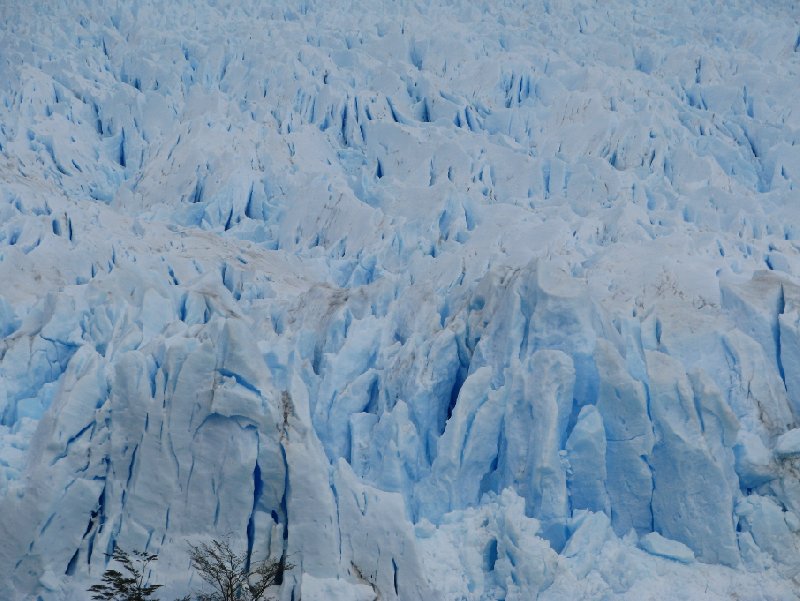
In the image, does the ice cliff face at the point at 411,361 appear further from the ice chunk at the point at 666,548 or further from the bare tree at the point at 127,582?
the bare tree at the point at 127,582

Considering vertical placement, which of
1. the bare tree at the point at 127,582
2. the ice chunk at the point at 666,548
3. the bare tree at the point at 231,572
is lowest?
the bare tree at the point at 127,582

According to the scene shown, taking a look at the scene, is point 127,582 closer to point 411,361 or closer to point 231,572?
point 231,572

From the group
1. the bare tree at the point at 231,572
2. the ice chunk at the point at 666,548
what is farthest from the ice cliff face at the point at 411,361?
the bare tree at the point at 231,572

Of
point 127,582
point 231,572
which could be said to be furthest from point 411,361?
point 127,582

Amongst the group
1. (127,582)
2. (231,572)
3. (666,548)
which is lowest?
(127,582)

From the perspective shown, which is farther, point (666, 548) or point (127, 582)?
point (666, 548)

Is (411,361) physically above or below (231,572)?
above

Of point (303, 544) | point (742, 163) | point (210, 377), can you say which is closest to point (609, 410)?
point (303, 544)
